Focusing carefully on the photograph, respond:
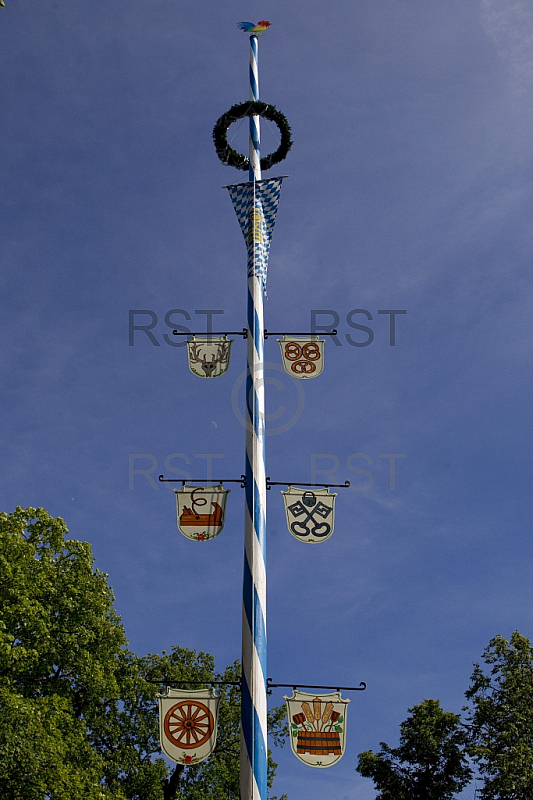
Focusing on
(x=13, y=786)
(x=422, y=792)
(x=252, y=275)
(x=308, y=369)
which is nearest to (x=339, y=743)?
(x=308, y=369)

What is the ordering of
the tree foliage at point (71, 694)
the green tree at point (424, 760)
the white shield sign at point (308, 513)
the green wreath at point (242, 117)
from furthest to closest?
1. the green tree at point (424, 760)
2. the tree foliage at point (71, 694)
3. the green wreath at point (242, 117)
4. the white shield sign at point (308, 513)

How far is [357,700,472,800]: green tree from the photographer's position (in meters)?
27.4

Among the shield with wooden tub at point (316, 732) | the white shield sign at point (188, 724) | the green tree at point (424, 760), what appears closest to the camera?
the white shield sign at point (188, 724)

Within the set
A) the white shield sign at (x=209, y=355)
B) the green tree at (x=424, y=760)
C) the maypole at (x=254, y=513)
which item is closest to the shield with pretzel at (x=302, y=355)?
the maypole at (x=254, y=513)

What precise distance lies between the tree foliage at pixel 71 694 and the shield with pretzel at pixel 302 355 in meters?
9.43

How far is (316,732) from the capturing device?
855 centimetres

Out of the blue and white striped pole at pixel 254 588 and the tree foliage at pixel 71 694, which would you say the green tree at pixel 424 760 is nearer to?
the tree foliage at pixel 71 694

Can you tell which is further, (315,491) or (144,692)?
(144,692)

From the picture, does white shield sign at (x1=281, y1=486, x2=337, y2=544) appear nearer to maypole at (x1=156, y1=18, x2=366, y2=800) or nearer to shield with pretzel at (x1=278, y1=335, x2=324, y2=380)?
maypole at (x1=156, y1=18, x2=366, y2=800)

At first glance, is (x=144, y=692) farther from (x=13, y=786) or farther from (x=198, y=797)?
(x=13, y=786)

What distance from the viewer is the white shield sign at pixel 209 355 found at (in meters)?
11.2

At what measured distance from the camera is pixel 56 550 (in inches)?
869

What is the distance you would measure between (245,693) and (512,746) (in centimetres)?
2026

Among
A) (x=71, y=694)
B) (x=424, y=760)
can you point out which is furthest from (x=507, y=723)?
(x=71, y=694)
